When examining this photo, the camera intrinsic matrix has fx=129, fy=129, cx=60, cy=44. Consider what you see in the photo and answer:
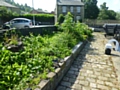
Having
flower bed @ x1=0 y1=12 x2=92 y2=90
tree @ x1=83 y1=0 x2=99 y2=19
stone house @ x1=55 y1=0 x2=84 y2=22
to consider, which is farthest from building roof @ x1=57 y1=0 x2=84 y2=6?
flower bed @ x1=0 y1=12 x2=92 y2=90

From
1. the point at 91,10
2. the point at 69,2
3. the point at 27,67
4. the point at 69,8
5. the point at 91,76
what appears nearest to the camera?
the point at 27,67

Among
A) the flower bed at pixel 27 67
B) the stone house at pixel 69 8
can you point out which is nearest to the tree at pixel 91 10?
the stone house at pixel 69 8

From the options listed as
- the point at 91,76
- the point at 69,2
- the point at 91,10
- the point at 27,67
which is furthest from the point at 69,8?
the point at 27,67

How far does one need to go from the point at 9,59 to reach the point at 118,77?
3293 millimetres

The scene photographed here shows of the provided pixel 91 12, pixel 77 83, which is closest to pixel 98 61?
pixel 77 83

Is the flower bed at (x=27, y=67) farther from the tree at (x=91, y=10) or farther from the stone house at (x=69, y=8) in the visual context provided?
the tree at (x=91, y=10)

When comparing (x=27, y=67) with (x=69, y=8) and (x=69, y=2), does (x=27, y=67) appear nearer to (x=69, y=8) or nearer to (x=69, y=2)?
(x=69, y=8)

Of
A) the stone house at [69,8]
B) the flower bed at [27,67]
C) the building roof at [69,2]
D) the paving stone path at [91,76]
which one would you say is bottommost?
the paving stone path at [91,76]

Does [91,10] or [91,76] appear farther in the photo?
[91,10]

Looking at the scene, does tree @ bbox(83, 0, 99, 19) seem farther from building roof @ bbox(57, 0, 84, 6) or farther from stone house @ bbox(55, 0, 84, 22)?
stone house @ bbox(55, 0, 84, 22)

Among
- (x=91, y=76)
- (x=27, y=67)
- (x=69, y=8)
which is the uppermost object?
(x=69, y=8)

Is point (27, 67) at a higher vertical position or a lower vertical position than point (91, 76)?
higher

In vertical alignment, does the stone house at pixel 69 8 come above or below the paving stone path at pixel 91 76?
above

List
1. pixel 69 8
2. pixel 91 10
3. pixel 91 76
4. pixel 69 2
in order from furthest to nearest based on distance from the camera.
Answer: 1. pixel 91 10
2. pixel 69 2
3. pixel 69 8
4. pixel 91 76
